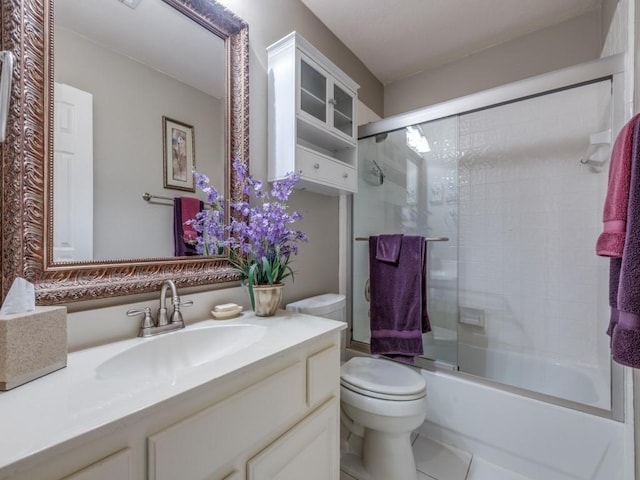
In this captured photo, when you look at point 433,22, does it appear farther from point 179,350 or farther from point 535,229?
point 179,350

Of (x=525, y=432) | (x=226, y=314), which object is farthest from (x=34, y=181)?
(x=525, y=432)

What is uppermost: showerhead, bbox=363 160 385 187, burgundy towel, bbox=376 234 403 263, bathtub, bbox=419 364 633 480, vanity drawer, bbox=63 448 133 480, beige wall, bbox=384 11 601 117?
beige wall, bbox=384 11 601 117

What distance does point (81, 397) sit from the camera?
0.52 m

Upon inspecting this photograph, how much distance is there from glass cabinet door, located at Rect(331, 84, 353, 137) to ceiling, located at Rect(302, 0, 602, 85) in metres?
0.50

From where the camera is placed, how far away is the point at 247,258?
119 centimetres

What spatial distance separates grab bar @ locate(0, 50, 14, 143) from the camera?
25.3 inches

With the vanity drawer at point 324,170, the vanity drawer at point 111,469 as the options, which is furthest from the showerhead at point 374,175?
the vanity drawer at point 111,469

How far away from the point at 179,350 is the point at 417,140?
6.01 feet

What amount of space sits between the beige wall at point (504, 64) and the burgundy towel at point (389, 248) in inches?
49.3

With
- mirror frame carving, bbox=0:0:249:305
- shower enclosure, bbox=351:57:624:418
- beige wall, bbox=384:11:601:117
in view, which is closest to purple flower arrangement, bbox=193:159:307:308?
mirror frame carving, bbox=0:0:249:305

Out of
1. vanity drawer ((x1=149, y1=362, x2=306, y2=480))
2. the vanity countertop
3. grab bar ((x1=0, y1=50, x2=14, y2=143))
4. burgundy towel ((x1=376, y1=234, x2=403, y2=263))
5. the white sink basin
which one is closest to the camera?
the vanity countertop

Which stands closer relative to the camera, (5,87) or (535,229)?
(5,87)

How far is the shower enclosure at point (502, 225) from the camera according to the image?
167 centimetres

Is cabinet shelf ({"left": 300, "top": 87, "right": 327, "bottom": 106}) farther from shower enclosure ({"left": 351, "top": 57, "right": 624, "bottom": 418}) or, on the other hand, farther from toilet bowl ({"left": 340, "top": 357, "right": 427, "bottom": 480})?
toilet bowl ({"left": 340, "top": 357, "right": 427, "bottom": 480})
